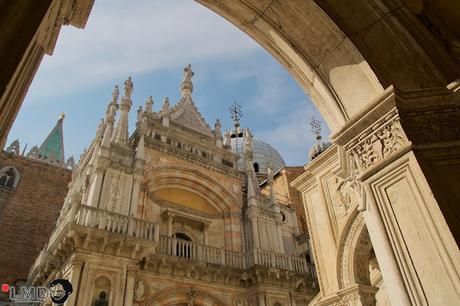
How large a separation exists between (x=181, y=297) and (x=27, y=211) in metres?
14.1

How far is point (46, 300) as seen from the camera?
1227 cm

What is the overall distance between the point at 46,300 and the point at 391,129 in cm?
1324

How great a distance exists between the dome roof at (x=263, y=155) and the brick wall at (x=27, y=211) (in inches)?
725

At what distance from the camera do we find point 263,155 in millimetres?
39438

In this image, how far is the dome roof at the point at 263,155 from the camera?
37531mm

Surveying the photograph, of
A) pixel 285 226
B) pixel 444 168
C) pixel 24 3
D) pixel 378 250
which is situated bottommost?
pixel 378 250

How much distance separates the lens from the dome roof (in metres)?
37.5

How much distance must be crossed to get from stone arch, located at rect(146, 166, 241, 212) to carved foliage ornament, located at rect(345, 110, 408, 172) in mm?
13057

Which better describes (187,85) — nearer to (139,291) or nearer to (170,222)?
(170,222)

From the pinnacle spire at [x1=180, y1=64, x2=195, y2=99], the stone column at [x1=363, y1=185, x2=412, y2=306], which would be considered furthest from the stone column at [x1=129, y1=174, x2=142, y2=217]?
the stone column at [x1=363, y1=185, x2=412, y2=306]

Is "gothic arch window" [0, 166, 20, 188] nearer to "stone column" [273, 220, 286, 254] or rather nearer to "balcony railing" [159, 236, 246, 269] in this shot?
"balcony railing" [159, 236, 246, 269]

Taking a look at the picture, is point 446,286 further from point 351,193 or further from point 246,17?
point 351,193

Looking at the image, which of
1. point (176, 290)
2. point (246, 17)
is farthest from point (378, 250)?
point (176, 290)

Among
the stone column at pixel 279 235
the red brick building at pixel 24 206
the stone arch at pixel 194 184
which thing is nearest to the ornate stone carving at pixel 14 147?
the red brick building at pixel 24 206
